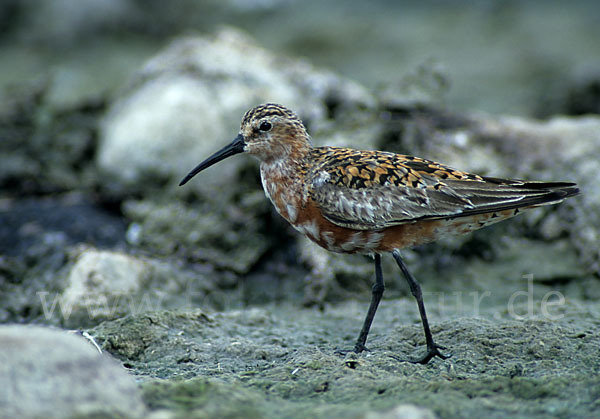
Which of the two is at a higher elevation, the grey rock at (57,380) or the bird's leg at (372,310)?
the bird's leg at (372,310)

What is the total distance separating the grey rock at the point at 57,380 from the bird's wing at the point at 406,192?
237cm

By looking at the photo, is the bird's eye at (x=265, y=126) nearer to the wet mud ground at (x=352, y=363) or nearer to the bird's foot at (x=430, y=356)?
the wet mud ground at (x=352, y=363)

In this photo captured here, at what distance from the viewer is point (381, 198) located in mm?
5410

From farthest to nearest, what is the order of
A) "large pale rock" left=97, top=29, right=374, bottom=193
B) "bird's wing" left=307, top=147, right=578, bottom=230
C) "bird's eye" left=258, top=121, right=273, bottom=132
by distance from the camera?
"large pale rock" left=97, top=29, right=374, bottom=193, "bird's eye" left=258, top=121, right=273, bottom=132, "bird's wing" left=307, top=147, right=578, bottom=230

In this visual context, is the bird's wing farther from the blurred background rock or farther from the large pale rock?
the large pale rock

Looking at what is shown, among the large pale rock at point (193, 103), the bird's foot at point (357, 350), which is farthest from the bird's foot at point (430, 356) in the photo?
the large pale rock at point (193, 103)

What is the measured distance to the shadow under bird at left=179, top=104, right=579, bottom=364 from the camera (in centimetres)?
531

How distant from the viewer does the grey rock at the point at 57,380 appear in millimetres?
3334

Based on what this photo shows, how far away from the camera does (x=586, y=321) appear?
5863mm

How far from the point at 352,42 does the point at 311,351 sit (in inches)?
448

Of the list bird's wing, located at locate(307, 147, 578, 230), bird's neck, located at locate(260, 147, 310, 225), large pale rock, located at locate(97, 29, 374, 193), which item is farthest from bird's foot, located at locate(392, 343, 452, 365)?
large pale rock, located at locate(97, 29, 374, 193)

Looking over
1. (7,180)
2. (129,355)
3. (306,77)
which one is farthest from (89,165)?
(129,355)

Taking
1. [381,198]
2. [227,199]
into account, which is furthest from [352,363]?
A: [227,199]

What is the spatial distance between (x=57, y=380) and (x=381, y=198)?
2893 millimetres
